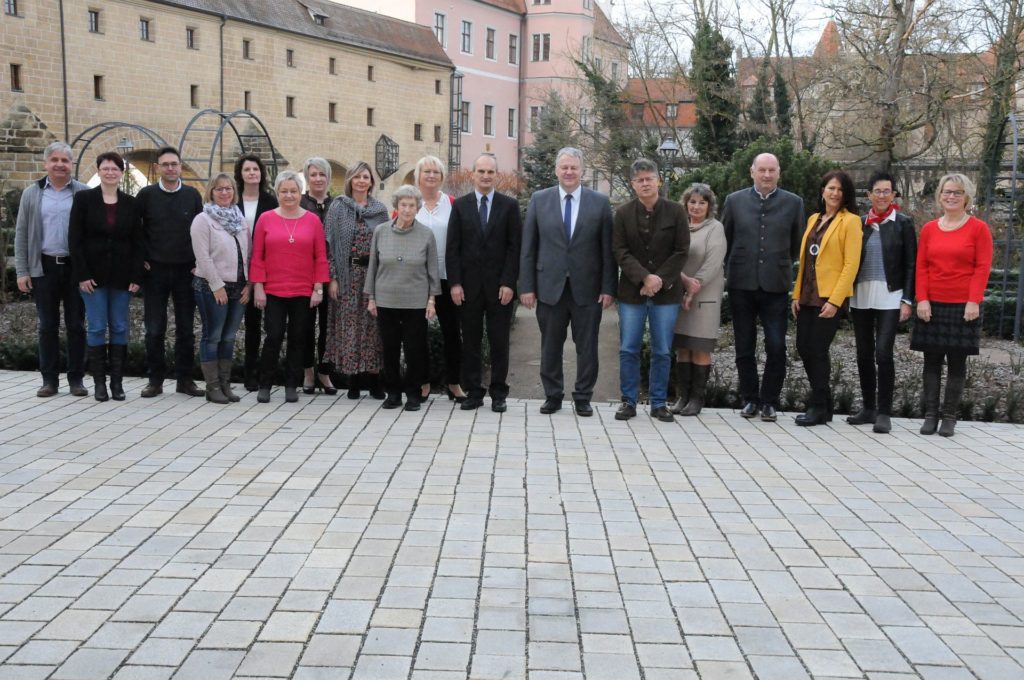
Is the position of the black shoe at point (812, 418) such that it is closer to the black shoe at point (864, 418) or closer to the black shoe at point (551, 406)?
the black shoe at point (864, 418)

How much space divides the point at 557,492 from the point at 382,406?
2884mm

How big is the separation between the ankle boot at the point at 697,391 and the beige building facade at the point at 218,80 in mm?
18108

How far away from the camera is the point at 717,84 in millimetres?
28609

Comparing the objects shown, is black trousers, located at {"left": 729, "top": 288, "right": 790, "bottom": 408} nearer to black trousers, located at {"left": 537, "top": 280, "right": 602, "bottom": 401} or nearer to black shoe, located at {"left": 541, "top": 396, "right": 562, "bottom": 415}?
black trousers, located at {"left": 537, "top": 280, "right": 602, "bottom": 401}

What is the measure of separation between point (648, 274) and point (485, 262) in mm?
1310

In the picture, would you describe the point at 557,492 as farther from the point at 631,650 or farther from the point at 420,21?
the point at 420,21

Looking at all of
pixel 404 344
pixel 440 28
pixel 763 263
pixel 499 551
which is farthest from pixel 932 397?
pixel 440 28

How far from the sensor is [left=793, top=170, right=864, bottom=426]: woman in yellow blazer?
24.8 feet

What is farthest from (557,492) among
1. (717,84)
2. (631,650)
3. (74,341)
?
(717,84)

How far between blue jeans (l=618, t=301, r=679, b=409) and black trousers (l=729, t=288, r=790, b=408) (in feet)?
1.76

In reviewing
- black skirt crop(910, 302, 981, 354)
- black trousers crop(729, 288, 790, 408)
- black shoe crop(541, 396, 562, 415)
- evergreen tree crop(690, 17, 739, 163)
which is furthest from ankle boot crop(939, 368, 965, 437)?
evergreen tree crop(690, 17, 739, 163)

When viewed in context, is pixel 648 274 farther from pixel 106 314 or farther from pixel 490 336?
pixel 106 314

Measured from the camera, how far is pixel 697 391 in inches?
323

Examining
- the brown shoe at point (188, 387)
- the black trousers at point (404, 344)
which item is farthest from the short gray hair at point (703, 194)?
the brown shoe at point (188, 387)
